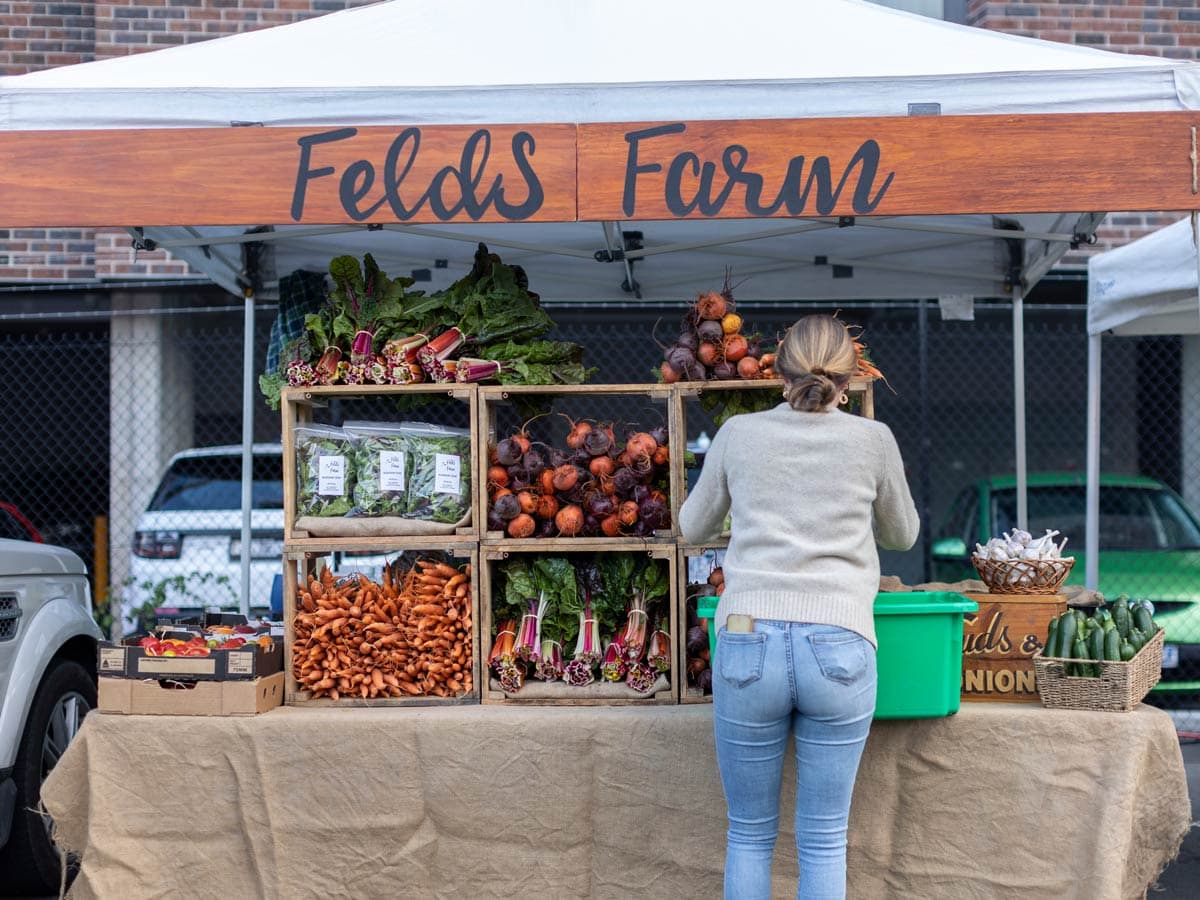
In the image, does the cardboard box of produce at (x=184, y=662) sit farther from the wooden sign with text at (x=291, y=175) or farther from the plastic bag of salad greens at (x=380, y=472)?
the wooden sign with text at (x=291, y=175)

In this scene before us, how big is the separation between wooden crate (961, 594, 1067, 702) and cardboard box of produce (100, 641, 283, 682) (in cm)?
227

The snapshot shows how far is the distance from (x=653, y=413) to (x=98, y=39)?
5994 mm

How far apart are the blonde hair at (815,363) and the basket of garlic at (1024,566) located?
1119 millimetres

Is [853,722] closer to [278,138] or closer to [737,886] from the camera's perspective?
[737,886]

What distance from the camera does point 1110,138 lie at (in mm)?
3639

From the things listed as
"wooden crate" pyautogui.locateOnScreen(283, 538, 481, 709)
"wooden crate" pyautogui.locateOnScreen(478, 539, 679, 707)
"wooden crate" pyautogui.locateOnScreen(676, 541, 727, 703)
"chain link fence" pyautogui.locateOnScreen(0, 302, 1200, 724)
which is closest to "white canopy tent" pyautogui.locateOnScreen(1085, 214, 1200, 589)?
"chain link fence" pyautogui.locateOnScreen(0, 302, 1200, 724)

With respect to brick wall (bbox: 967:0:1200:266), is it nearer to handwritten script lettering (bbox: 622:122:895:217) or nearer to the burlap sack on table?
handwritten script lettering (bbox: 622:122:895:217)

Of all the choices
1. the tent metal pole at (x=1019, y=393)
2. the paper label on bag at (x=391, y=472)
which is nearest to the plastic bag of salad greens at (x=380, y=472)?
the paper label on bag at (x=391, y=472)

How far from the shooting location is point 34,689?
4574 millimetres

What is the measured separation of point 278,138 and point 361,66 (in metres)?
0.50

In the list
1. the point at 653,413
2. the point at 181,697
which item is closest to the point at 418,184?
the point at 181,697

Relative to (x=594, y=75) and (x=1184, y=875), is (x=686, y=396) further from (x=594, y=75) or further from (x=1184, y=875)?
(x=1184, y=875)

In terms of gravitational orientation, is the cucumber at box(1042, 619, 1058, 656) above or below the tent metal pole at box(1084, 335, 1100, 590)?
below

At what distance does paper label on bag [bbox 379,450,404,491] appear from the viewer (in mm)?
4250
